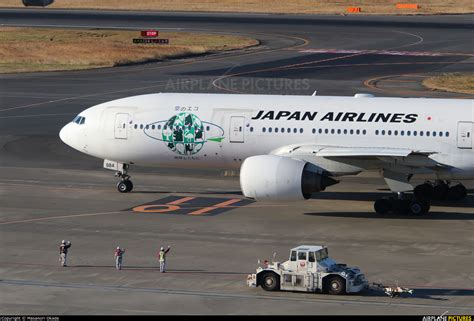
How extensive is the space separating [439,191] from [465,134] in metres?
3.88

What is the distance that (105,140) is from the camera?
5591cm

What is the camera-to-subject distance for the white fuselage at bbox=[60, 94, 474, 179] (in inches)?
2046

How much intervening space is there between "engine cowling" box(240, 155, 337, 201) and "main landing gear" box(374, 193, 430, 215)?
3258 mm

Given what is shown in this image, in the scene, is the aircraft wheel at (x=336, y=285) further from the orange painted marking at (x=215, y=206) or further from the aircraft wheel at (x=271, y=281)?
the orange painted marking at (x=215, y=206)

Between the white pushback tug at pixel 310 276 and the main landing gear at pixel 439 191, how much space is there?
18019mm

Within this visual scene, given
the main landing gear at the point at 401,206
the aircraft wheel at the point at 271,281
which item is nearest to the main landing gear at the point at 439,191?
the main landing gear at the point at 401,206

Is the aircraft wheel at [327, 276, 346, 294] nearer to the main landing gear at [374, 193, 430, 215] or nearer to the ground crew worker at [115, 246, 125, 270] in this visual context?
the ground crew worker at [115, 246, 125, 270]

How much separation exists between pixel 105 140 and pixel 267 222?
1106 cm

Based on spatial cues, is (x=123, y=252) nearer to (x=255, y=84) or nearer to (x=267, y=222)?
(x=267, y=222)

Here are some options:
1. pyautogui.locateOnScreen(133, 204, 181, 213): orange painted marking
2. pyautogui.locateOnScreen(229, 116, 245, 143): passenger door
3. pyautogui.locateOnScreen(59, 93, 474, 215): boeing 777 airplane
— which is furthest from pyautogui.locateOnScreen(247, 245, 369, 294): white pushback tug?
pyautogui.locateOnScreen(229, 116, 245, 143): passenger door

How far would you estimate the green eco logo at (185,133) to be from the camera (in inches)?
2122

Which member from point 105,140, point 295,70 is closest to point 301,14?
point 295,70

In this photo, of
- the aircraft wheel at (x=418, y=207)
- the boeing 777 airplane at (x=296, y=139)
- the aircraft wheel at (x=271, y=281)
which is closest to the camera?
the aircraft wheel at (x=271, y=281)

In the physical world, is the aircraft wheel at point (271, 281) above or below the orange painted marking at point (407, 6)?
below
